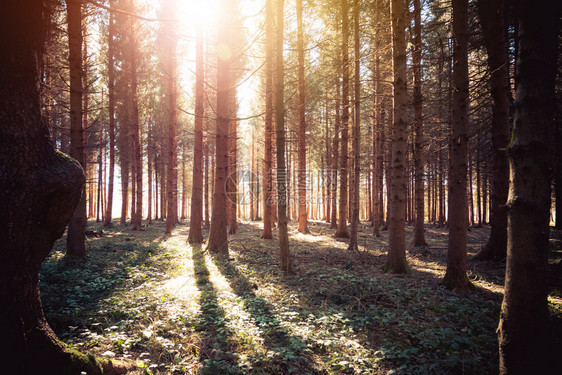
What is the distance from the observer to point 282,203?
7180 millimetres

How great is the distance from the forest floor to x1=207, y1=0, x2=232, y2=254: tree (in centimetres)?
211

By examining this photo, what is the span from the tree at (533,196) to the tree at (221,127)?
8.30 meters

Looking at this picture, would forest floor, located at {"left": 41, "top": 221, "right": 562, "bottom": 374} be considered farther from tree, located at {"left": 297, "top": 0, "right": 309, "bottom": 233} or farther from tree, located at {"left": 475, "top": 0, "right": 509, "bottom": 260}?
tree, located at {"left": 297, "top": 0, "right": 309, "bottom": 233}

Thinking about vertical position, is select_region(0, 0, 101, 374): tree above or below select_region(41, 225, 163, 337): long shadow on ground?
above

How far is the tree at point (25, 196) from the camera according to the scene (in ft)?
6.85

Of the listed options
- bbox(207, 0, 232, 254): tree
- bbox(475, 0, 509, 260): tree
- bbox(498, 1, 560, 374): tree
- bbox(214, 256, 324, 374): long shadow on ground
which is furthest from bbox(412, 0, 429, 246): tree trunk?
bbox(214, 256, 324, 374): long shadow on ground

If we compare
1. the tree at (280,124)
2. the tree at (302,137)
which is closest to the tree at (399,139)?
the tree at (280,124)

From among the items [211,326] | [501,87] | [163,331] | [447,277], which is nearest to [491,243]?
[447,277]

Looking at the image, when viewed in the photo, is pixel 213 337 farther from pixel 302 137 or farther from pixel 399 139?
pixel 302 137

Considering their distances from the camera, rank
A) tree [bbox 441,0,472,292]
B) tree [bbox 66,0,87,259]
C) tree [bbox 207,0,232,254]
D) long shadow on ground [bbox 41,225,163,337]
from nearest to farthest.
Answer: long shadow on ground [bbox 41,225,163,337], tree [bbox 441,0,472,292], tree [bbox 66,0,87,259], tree [bbox 207,0,232,254]

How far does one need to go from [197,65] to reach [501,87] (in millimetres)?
12092

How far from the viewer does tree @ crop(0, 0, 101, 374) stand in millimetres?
2088

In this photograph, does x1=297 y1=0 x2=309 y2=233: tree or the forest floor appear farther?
x1=297 y1=0 x2=309 y2=233: tree

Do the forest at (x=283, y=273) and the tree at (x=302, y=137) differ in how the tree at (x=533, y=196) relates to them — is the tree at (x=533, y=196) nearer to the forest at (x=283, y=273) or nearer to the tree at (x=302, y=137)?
the forest at (x=283, y=273)
